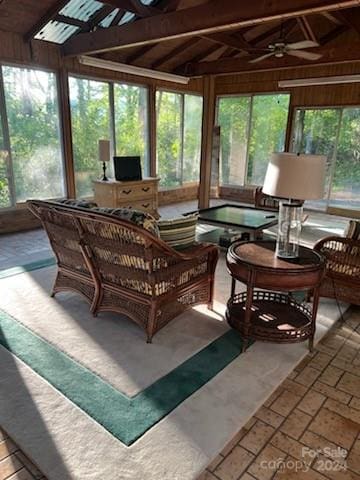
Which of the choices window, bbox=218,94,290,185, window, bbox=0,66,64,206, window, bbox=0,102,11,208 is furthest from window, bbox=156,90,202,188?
window, bbox=0,102,11,208

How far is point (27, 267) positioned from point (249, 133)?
6.18 metres

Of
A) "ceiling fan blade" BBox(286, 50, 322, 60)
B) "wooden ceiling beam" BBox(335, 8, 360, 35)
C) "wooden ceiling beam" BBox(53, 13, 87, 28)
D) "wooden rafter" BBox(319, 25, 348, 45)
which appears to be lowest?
"ceiling fan blade" BBox(286, 50, 322, 60)

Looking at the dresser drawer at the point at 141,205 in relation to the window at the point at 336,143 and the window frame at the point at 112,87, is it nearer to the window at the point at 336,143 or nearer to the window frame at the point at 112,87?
the window frame at the point at 112,87

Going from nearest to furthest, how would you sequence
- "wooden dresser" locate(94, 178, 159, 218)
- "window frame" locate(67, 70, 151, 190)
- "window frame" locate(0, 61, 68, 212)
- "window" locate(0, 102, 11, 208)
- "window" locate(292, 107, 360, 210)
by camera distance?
"window frame" locate(0, 61, 68, 212) < "window" locate(0, 102, 11, 208) < "wooden dresser" locate(94, 178, 159, 218) < "window frame" locate(67, 70, 151, 190) < "window" locate(292, 107, 360, 210)

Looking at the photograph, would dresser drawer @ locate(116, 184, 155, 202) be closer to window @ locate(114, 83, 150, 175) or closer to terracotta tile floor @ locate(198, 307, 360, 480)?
window @ locate(114, 83, 150, 175)

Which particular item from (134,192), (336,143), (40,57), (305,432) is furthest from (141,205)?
(305,432)

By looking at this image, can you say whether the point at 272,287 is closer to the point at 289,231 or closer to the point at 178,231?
the point at 289,231

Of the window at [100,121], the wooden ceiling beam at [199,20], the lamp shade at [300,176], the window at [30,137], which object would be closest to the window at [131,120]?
the window at [100,121]

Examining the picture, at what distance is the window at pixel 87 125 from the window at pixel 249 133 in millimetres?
3354

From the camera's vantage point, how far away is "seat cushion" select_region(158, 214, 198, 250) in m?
2.61

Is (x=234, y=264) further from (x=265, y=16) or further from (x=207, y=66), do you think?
(x=207, y=66)

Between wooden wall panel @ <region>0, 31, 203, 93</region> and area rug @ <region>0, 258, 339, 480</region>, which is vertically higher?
wooden wall panel @ <region>0, 31, 203, 93</region>

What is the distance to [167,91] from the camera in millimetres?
7492

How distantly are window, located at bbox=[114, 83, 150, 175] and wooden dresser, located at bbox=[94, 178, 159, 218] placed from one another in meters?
1.20
